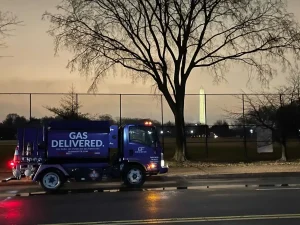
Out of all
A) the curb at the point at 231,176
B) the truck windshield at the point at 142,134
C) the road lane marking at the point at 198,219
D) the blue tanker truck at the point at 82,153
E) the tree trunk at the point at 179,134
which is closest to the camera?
the road lane marking at the point at 198,219

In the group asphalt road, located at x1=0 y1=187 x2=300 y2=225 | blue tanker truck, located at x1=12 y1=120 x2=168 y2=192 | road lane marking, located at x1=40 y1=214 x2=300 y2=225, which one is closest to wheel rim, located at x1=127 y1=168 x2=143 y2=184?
blue tanker truck, located at x1=12 y1=120 x2=168 y2=192

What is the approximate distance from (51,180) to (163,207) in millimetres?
5826

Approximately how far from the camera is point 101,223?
8.70 m

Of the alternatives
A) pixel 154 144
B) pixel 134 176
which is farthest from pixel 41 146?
pixel 154 144

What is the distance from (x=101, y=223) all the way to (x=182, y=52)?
1796cm

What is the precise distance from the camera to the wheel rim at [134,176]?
15.8m

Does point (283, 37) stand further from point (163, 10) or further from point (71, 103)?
point (71, 103)

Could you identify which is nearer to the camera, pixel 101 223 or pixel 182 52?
pixel 101 223

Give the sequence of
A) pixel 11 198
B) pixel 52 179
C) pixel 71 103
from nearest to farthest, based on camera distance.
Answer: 1. pixel 11 198
2. pixel 52 179
3. pixel 71 103

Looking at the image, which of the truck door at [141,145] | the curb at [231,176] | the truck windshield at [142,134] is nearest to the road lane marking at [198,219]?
the truck door at [141,145]

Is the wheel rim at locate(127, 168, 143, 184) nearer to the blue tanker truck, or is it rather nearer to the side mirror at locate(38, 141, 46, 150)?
the blue tanker truck

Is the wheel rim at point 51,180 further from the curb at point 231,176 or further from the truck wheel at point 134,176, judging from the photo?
the curb at point 231,176

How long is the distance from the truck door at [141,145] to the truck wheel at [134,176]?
293mm

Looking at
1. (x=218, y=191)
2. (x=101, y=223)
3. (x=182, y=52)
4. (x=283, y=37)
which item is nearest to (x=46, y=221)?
(x=101, y=223)
